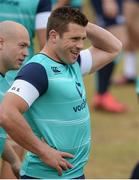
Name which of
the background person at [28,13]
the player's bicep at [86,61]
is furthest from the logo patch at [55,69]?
the background person at [28,13]

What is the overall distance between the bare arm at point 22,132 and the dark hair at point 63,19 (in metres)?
0.50

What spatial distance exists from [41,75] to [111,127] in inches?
192

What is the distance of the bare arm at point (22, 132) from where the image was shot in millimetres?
4312

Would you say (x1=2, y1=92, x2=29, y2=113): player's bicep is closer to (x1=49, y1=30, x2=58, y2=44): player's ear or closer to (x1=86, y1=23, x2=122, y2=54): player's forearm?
(x1=49, y1=30, x2=58, y2=44): player's ear

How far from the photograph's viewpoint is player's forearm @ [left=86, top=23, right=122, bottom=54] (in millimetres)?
5191

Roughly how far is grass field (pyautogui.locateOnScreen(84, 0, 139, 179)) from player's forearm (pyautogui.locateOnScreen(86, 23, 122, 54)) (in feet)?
6.96

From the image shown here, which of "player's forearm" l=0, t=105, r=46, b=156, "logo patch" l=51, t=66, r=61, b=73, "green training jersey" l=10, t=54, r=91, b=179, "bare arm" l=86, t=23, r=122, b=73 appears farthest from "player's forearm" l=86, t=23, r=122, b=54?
"player's forearm" l=0, t=105, r=46, b=156

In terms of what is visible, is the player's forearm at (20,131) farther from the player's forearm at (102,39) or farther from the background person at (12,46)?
the player's forearm at (102,39)

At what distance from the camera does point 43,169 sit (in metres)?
4.62

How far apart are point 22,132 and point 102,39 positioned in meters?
1.13

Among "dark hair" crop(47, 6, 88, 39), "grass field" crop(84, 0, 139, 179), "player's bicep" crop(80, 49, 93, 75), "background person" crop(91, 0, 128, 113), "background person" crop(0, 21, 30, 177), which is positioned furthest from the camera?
"background person" crop(91, 0, 128, 113)

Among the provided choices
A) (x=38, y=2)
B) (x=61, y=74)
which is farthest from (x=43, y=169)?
(x=38, y=2)

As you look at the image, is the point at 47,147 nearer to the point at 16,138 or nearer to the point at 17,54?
the point at 16,138

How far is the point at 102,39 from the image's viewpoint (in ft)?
17.1
